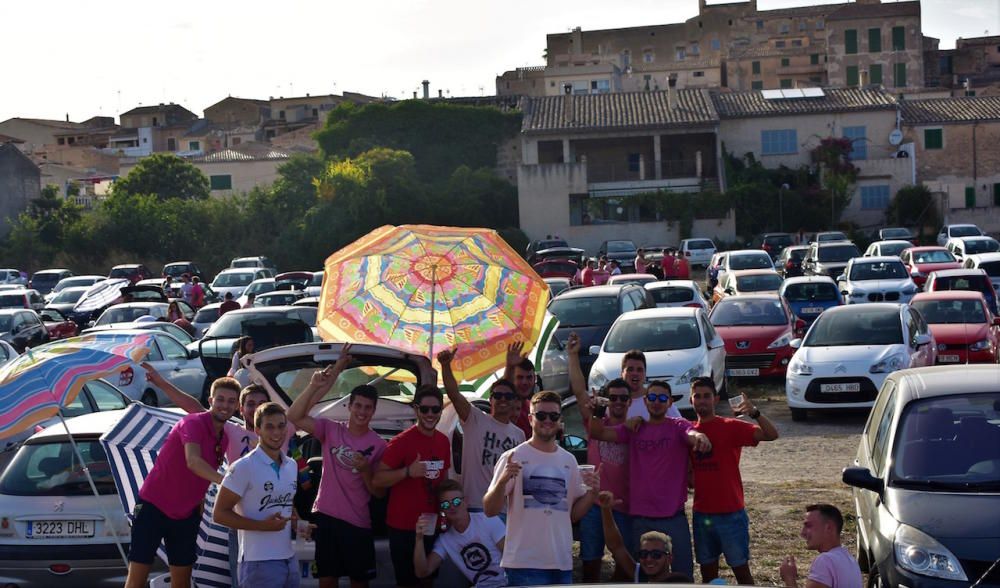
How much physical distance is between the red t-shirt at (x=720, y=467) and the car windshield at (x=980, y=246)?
32.5 metres

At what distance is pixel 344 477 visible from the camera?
8.80m

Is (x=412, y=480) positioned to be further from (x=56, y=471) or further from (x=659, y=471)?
(x=56, y=471)

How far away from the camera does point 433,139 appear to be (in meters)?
66.9

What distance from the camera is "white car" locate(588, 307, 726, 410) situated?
18.3 meters

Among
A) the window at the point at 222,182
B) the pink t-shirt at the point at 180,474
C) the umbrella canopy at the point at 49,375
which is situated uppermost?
the window at the point at 222,182

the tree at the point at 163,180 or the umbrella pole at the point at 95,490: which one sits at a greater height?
the tree at the point at 163,180

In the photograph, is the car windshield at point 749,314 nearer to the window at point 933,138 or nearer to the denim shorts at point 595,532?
the denim shorts at point 595,532

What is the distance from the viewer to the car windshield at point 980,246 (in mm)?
39219

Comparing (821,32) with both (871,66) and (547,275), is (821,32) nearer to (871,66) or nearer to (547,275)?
(871,66)

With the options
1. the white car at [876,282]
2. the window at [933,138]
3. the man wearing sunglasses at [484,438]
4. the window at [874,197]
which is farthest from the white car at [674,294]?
the window at [933,138]

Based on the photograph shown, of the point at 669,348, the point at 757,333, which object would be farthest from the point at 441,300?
the point at 757,333

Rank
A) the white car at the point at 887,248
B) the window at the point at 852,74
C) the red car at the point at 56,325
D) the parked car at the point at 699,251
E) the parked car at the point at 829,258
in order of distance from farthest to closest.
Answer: the window at the point at 852,74 < the parked car at the point at 699,251 < the white car at the point at 887,248 < the parked car at the point at 829,258 < the red car at the point at 56,325

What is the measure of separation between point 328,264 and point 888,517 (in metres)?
5.33

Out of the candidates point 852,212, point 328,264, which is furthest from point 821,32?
point 328,264
